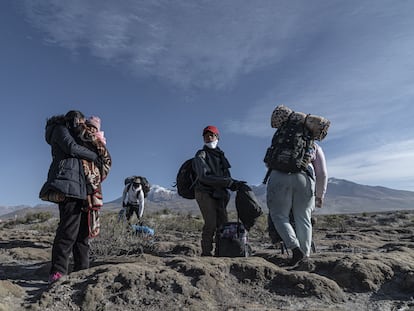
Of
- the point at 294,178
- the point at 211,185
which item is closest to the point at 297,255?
the point at 294,178

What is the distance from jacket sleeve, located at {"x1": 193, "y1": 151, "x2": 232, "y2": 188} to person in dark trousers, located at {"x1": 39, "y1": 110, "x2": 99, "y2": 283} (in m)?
1.34

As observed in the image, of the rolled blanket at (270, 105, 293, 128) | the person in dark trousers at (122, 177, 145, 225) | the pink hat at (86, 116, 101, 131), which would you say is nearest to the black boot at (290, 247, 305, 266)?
the rolled blanket at (270, 105, 293, 128)

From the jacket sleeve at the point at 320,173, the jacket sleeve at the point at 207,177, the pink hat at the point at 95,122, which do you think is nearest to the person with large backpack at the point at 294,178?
the jacket sleeve at the point at 320,173

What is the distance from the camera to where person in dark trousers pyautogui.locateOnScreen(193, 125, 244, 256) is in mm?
4609

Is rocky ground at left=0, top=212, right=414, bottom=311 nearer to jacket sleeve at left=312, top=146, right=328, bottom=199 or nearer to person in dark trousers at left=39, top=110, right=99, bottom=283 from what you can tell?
person in dark trousers at left=39, top=110, right=99, bottom=283

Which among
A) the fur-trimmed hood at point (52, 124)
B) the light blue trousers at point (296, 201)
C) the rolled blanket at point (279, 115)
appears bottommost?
the light blue trousers at point (296, 201)

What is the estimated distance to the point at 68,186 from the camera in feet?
11.1

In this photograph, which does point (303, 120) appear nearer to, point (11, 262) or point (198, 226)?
point (11, 262)

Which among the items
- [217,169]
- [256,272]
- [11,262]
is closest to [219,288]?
[256,272]

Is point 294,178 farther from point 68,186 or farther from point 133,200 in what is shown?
point 133,200

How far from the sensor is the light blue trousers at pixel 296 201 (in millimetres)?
3961

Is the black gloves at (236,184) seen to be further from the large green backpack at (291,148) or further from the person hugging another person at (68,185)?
the person hugging another person at (68,185)

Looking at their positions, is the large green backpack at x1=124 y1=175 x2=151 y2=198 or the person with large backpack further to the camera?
the large green backpack at x1=124 y1=175 x2=151 y2=198

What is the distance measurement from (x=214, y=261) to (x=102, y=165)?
150cm
